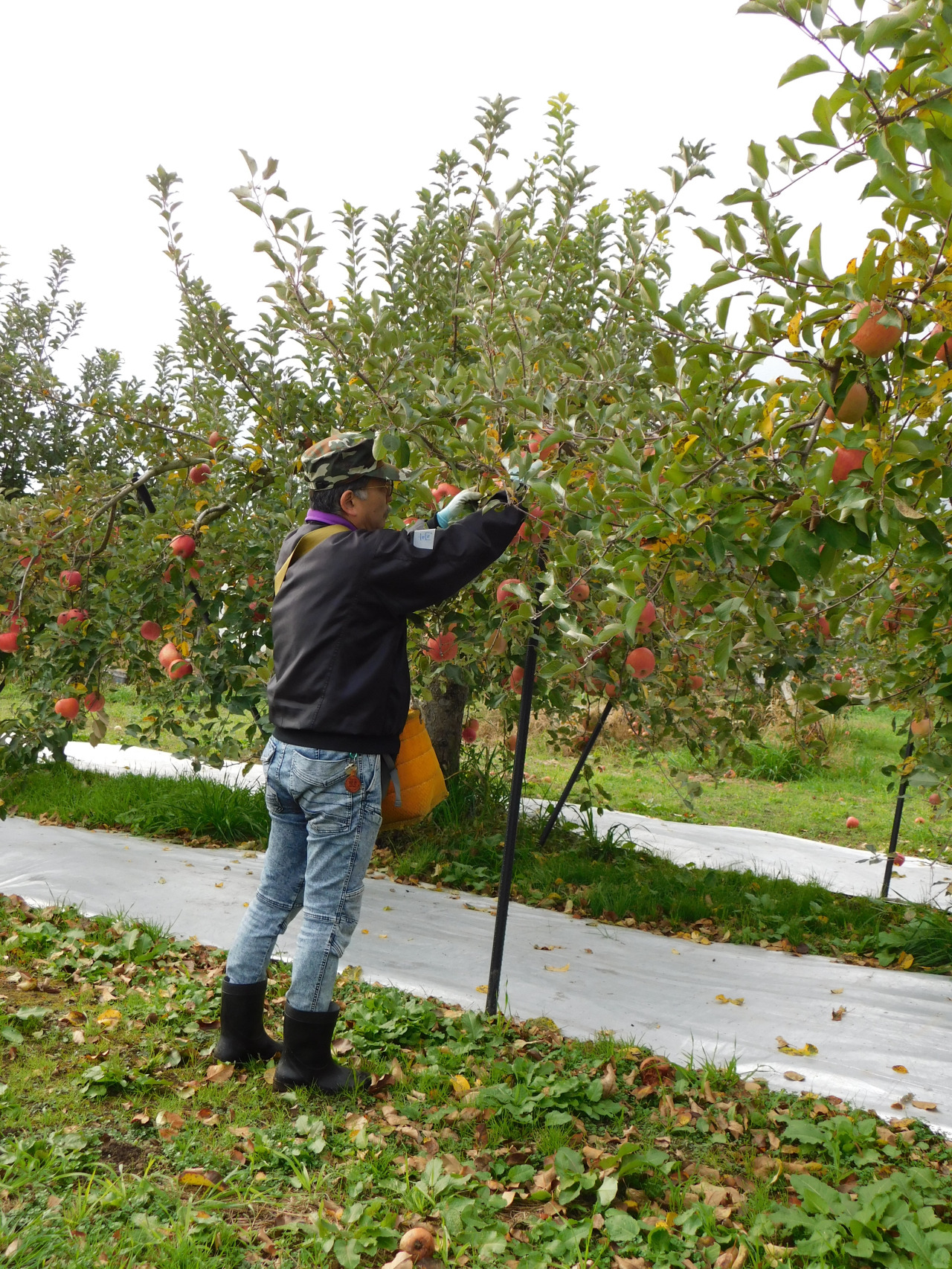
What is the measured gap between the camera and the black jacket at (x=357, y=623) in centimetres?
216

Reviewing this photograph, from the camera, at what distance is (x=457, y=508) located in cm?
228

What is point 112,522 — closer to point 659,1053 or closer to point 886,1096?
point 659,1053

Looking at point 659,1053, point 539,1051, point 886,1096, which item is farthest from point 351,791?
point 886,1096

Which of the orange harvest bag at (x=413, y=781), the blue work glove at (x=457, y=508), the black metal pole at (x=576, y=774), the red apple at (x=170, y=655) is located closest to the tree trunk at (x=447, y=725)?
the black metal pole at (x=576, y=774)

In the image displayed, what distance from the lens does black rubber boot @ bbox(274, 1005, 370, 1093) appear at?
2.36 metres

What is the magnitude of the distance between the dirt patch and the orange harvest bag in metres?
0.94

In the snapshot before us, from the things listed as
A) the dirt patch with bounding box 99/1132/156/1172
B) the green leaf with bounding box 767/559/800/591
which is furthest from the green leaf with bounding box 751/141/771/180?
the dirt patch with bounding box 99/1132/156/1172

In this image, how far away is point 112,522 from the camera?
4117 mm

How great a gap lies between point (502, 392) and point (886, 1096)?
2.12m

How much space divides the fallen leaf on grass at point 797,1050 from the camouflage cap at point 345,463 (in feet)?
6.52

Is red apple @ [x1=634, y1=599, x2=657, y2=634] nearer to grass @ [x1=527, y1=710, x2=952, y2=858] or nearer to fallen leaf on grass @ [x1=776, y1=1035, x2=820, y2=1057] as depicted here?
fallen leaf on grass @ [x1=776, y1=1035, x2=820, y2=1057]

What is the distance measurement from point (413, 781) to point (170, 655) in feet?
5.11

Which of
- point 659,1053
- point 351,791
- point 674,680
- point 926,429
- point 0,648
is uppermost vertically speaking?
point 926,429

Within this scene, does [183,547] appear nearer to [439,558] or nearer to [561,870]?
[439,558]
